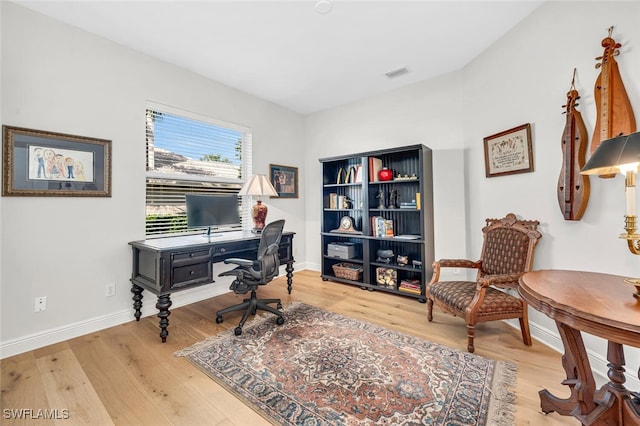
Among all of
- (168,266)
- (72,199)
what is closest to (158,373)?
(168,266)

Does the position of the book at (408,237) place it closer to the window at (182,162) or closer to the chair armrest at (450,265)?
the chair armrest at (450,265)

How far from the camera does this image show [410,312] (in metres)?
2.78

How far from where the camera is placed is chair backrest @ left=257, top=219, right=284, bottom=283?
7.92ft

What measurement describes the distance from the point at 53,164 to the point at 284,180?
267 cm

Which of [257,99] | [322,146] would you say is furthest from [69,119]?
[322,146]

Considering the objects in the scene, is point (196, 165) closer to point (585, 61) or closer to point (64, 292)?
point (64, 292)

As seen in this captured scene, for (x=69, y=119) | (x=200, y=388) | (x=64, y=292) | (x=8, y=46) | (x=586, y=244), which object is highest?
(x=8, y=46)

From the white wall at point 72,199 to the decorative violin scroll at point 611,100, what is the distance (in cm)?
372

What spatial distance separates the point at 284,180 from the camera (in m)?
4.29

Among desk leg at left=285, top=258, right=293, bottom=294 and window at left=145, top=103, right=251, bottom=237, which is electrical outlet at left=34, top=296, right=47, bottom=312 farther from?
desk leg at left=285, top=258, right=293, bottom=294

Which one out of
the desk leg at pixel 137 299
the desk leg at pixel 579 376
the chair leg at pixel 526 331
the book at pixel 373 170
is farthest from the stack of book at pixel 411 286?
the desk leg at pixel 137 299

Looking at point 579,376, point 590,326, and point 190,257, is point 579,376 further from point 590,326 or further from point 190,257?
point 190,257

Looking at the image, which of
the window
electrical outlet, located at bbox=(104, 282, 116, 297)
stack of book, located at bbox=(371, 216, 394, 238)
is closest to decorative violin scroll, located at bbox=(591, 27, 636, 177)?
stack of book, located at bbox=(371, 216, 394, 238)

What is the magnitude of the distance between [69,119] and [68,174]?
49 centimetres
